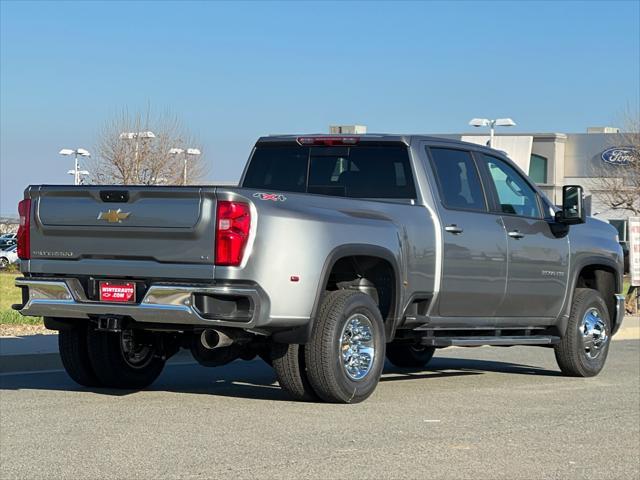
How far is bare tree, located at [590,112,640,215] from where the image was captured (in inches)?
2260

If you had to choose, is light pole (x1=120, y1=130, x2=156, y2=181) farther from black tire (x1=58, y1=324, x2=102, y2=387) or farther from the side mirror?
black tire (x1=58, y1=324, x2=102, y2=387)

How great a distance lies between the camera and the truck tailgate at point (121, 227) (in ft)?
28.4

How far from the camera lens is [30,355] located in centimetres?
1230

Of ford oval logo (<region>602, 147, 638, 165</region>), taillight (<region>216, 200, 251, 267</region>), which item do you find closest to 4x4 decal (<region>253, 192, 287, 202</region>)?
taillight (<region>216, 200, 251, 267</region>)

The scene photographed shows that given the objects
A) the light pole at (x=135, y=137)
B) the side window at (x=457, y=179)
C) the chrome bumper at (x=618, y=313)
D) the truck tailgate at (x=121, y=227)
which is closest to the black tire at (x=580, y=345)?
the chrome bumper at (x=618, y=313)

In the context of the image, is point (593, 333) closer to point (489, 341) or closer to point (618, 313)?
point (618, 313)

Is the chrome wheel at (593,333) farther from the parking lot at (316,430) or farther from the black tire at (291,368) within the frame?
the black tire at (291,368)

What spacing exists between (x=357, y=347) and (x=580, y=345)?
346 cm

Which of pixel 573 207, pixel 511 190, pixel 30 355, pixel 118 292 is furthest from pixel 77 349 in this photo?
pixel 573 207

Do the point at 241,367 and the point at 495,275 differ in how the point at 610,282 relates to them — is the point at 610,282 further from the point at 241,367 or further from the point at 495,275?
the point at 241,367

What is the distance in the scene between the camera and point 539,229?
1166cm

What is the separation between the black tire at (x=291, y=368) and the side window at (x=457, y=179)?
2.12m

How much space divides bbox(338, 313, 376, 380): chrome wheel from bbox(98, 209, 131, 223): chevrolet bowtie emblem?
1.84 metres

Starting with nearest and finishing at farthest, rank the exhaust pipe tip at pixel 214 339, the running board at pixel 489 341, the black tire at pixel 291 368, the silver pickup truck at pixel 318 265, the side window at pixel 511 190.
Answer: the silver pickup truck at pixel 318 265, the exhaust pipe tip at pixel 214 339, the black tire at pixel 291 368, the running board at pixel 489 341, the side window at pixel 511 190
